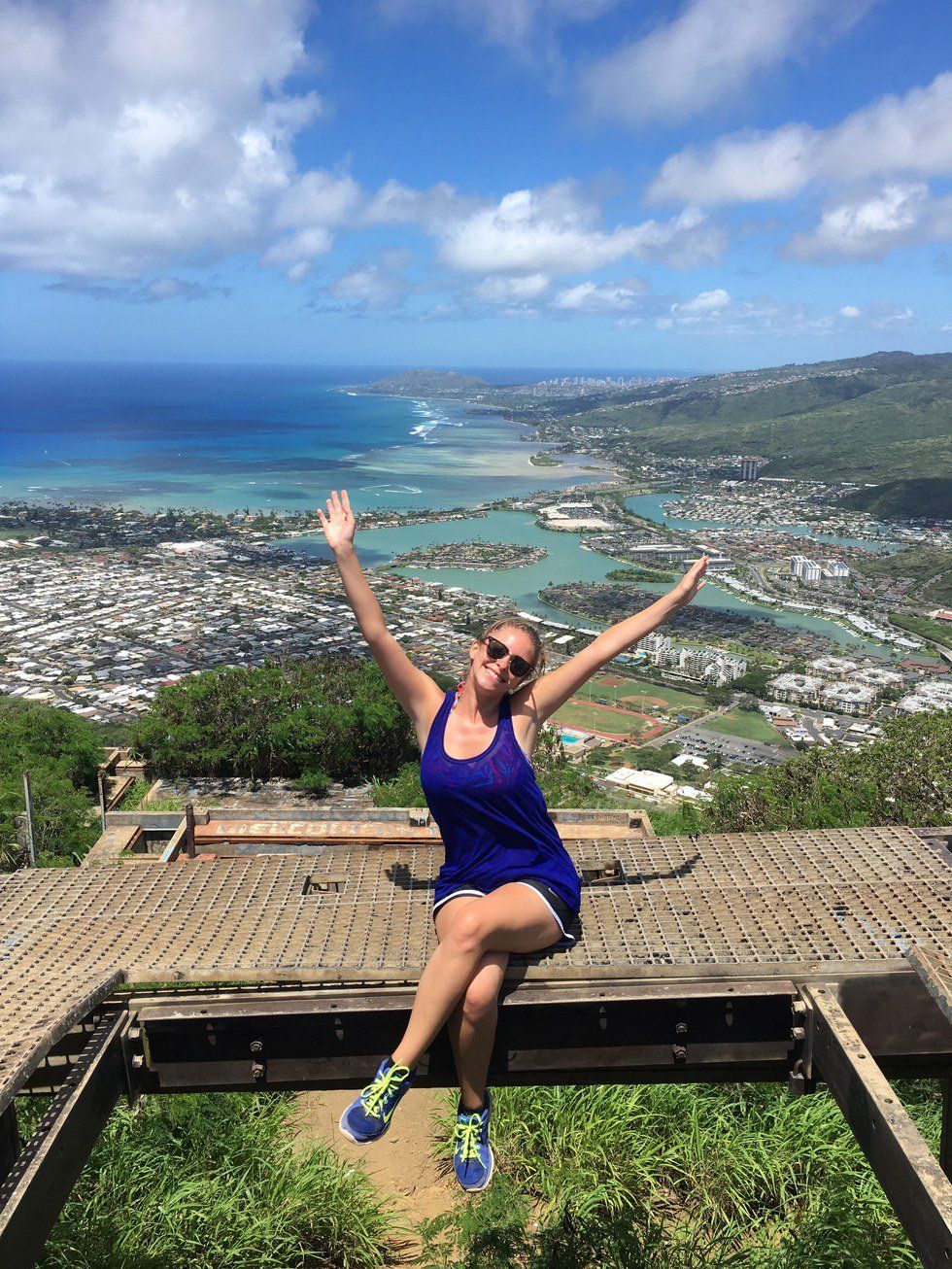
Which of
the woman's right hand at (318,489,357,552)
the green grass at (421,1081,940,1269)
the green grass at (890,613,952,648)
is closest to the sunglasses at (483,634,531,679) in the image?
the woman's right hand at (318,489,357,552)

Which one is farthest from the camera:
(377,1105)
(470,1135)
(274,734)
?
(274,734)

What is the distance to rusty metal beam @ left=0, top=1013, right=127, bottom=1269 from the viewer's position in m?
1.65

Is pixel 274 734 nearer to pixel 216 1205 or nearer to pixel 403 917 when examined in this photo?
pixel 216 1205

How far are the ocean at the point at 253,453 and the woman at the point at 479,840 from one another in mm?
44438

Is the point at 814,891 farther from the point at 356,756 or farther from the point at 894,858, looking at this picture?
the point at 356,756

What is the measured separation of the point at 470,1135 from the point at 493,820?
0.70 metres

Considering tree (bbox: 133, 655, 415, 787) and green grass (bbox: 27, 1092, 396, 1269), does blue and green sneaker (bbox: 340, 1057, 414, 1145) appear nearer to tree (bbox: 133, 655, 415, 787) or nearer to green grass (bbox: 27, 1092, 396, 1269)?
green grass (bbox: 27, 1092, 396, 1269)

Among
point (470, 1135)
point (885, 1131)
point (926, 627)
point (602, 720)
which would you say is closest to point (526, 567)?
point (926, 627)

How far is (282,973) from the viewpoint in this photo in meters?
2.14

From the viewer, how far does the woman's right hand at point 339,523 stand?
2.47 m

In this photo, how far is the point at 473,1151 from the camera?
2055mm

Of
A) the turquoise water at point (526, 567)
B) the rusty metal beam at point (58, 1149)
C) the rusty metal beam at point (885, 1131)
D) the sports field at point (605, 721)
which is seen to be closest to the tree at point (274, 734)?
the rusty metal beam at point (58, 1149)

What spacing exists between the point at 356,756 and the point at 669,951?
8.50 meters

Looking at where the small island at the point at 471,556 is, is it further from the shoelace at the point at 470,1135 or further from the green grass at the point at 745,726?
the shoelace at the point at 470,1135
